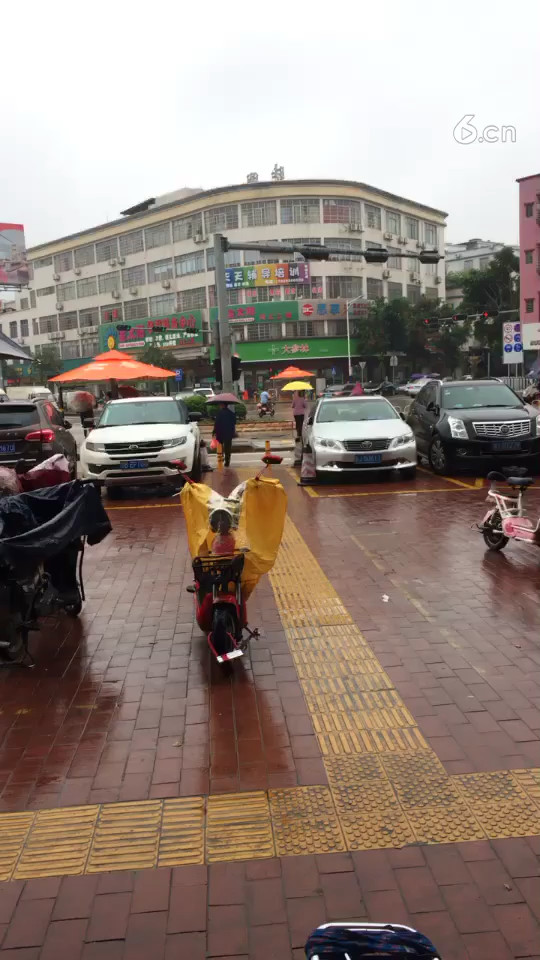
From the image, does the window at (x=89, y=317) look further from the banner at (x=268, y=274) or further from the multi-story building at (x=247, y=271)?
the banner at (x=268, y=274)

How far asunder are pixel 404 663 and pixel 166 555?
374 cm

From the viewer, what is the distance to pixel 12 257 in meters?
57.8

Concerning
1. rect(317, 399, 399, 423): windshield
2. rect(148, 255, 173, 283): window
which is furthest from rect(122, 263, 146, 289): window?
rect(317, 399, 399, 423): windshield

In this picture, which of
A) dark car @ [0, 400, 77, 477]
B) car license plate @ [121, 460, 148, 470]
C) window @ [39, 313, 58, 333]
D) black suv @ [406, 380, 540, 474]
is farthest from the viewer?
window @ [39, 313, 58, 333]

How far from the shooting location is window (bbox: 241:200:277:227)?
58.0 metres

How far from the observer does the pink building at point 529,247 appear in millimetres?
49156

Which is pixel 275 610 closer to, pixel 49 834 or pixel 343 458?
pixel 49 834

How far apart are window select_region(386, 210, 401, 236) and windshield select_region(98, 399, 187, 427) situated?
56.2 metres

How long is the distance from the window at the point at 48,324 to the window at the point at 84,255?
6597mm

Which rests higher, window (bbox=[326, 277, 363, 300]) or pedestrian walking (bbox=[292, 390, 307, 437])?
window (bbox=[326, 277, 363, 300])

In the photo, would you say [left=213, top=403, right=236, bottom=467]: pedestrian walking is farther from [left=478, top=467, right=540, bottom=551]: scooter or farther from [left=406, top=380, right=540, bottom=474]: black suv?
[left=478, top=467, right=540, bottom=551]: scooter

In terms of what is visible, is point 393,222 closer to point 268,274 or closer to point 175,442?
point 268,274

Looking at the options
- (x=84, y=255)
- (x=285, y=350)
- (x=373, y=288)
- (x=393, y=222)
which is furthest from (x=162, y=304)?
(x=393, y=222)

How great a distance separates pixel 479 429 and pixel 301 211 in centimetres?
5021
